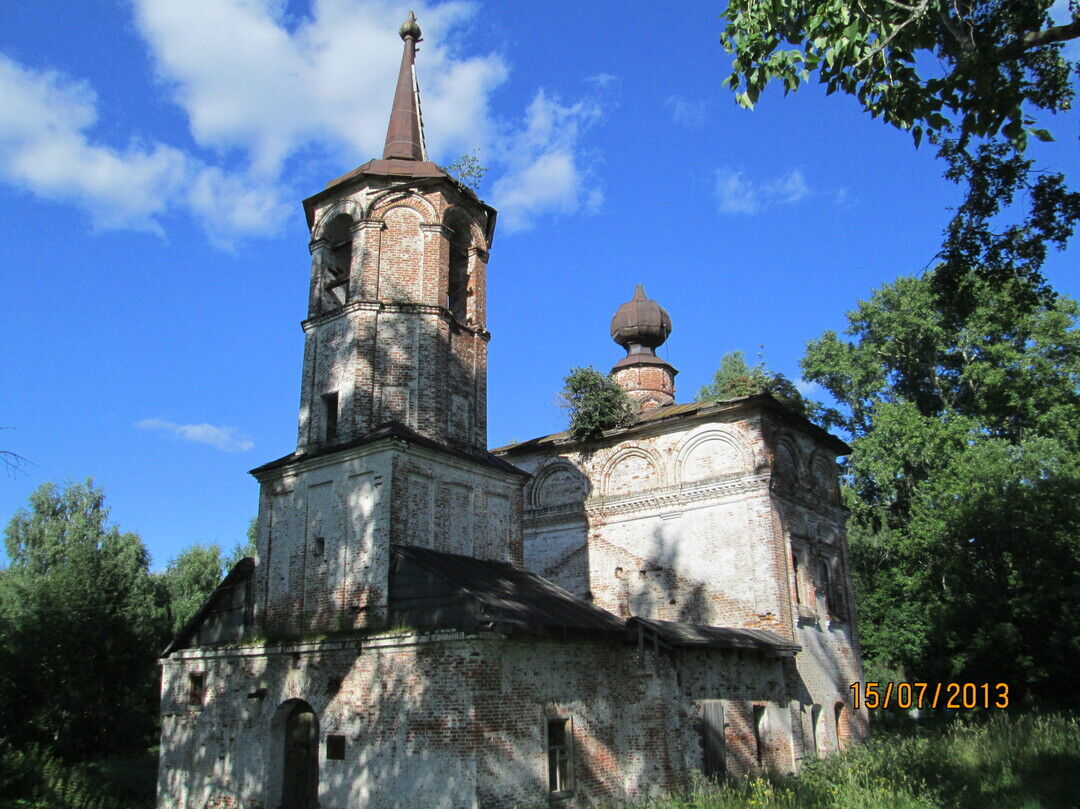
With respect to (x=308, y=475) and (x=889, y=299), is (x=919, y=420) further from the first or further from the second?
(x=308, y=475)

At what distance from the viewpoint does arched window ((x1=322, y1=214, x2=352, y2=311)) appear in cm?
1642

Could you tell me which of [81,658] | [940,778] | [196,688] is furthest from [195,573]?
[940,778]

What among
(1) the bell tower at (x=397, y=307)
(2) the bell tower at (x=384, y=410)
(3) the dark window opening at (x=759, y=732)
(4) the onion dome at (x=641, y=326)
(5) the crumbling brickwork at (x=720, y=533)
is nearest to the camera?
(2) the bell tower at (x=384, y=410)

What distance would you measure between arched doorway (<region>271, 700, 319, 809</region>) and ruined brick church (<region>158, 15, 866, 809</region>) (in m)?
0.04

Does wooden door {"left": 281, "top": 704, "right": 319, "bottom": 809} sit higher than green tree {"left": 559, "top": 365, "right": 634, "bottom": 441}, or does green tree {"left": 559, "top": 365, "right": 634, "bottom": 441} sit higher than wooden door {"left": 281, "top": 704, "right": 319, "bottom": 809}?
green tree {"left": 559, "top": 365, "right": 634, "bottom": 441}

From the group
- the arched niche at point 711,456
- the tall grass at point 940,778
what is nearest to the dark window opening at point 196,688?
the tall grass at point 940,778

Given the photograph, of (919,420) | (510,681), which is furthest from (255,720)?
(919,420)

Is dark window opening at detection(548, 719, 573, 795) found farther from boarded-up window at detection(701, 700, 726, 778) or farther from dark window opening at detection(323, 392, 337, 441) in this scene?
dark window opening at detection(323, 392, 337, 441)

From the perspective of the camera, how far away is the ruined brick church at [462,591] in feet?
38.5

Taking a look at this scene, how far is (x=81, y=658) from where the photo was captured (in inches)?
859

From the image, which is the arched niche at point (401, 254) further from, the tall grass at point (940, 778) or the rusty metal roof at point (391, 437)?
the tall grass at point (940, 778)

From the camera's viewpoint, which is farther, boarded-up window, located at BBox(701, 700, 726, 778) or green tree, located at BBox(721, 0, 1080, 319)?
boarded-up window, located at BBox(701, 700, 726, 778)

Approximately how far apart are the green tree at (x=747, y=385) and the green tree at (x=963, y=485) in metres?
2.82

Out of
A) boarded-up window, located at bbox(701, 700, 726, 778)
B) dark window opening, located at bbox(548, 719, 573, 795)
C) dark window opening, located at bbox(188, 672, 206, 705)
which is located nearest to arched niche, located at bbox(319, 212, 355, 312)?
dark window opening, located at bbox(188, 672, 206, 705)
